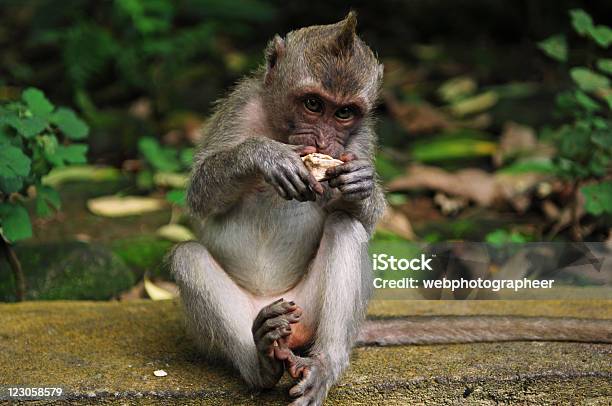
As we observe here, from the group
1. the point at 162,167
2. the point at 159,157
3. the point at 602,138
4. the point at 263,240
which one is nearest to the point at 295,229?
the point at 263,240

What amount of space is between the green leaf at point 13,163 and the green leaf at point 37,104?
640 millimetres

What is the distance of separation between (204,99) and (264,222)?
7.50m

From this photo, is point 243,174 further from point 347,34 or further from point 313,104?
point 347,34

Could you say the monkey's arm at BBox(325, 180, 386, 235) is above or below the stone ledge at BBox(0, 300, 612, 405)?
above

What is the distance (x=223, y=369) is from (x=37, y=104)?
273cm

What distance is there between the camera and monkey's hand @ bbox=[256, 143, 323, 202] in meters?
5.45

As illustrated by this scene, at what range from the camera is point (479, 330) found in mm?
6617

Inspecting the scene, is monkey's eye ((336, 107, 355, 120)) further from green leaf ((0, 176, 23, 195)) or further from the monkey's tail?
green leaf ((0, 176, 23, 195))

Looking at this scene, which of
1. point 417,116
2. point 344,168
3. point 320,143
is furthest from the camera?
point 417,116

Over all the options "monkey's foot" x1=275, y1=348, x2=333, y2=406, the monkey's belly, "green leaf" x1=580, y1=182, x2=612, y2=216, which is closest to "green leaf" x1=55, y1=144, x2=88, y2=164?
the monkey's belly

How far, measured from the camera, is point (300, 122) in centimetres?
598

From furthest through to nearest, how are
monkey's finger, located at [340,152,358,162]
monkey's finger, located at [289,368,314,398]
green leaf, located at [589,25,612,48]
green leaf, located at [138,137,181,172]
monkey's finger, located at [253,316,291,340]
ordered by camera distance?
green leaf, located at [138,137,181,172], green leaf, located at [589,25,612,48], monkey's finger, located at [340,152,358,162], monkey's finger, located at [289,368,314,398], monkey's finger, located at [253,316,291,340]

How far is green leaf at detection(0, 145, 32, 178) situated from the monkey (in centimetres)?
126

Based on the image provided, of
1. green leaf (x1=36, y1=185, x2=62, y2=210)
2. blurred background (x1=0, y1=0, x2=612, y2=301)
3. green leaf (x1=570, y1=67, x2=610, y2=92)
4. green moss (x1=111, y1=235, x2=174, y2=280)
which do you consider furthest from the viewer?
green moss (x1=111, y1=235, x2=174, y2=280)
